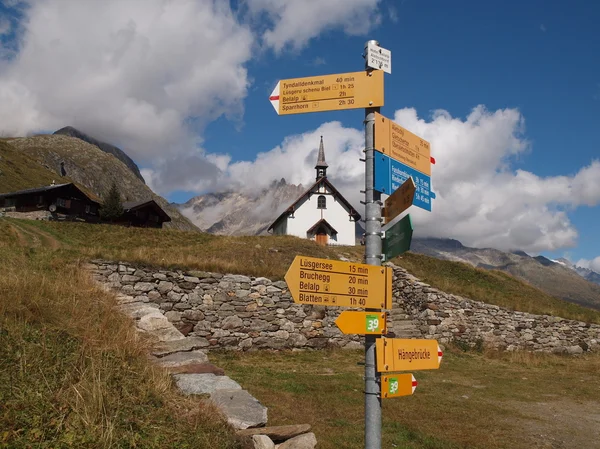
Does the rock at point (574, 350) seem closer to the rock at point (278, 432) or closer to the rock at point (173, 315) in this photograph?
the rock at point (173, 315)

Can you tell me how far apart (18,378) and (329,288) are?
2.91m

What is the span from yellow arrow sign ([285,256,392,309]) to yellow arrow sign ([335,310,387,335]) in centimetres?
8

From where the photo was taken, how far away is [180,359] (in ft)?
20.2

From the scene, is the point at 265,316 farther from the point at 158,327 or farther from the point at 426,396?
the point at 158,327

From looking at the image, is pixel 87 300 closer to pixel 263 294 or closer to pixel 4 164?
pixel 263 294

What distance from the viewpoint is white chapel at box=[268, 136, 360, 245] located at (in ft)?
159

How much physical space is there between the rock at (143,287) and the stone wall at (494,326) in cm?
1062

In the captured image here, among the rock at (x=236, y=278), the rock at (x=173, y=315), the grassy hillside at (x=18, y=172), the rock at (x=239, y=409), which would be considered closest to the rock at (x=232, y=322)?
the rock at (x=236, y=278)

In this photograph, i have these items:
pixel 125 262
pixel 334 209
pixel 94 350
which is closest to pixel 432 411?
pixel 94 350

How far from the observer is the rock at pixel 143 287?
12.0 m

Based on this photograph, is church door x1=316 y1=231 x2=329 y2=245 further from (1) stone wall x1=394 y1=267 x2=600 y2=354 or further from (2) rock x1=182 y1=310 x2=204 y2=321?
(2) rock x1=182 y1=310 x2=204 y2=321

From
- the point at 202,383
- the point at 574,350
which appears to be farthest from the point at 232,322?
the point at 574,350

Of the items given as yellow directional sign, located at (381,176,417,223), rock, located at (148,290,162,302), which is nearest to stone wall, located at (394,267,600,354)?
rock, located at (148,290,162,302)

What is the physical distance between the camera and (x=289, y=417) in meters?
6.84
